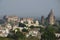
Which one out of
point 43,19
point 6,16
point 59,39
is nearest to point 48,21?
point 43,19

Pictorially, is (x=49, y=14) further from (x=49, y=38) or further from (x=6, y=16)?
(x=49, y=38)

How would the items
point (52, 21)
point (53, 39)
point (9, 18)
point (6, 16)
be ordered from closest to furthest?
point (53, 39)
point (52, 21)
point (9, 18)
point (6, 16)

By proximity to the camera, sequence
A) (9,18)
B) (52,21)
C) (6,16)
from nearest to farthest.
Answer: (52,21) < (9,18) < (6,16)

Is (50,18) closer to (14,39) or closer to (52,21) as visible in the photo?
(52,21)

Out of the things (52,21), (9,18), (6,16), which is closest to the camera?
(52,21)

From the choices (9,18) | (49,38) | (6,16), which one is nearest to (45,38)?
(49,38)

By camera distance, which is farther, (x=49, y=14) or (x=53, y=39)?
(x=49, y=14)

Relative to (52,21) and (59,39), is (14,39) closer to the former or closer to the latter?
Result: (59,39)

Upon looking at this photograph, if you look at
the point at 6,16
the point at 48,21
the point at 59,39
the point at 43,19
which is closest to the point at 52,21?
the point at 48,21

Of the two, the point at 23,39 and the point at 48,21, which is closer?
the point at 23,39
